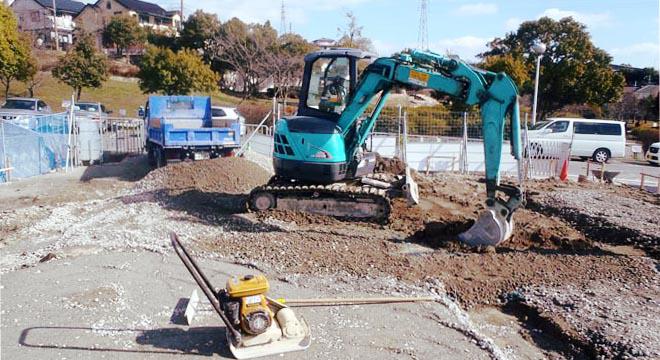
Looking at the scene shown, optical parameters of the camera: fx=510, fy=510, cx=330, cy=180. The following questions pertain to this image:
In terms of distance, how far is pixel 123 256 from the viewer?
6723mm

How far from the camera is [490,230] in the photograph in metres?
7.31

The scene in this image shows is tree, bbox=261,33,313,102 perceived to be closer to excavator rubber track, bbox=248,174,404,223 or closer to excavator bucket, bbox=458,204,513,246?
excavator rubber track, bbox=248,174,404,223

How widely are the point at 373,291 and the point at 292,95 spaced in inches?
1320

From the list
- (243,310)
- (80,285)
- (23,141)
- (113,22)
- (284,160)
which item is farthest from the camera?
(113,22)

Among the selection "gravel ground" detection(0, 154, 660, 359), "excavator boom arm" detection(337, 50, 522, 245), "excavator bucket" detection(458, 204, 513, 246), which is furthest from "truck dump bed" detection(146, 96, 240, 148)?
"excavator bucket" detection(458, 204, 513, 246)

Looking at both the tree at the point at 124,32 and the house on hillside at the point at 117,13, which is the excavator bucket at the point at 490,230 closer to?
the tree at the point at 124,32

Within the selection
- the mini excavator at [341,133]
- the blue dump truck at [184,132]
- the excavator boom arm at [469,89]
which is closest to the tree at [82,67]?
the blue dump truck at [184,132]

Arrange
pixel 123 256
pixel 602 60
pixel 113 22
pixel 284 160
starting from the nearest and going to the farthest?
pixel 123 256, pixel 284 160, pixel 602 60, pixel 113 22

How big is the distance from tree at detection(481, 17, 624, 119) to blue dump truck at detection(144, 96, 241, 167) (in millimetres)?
21906

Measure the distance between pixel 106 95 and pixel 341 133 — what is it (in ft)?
106

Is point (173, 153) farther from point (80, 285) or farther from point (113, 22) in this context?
point (113, 22)

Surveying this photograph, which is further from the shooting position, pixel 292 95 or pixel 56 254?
pixel 292 95

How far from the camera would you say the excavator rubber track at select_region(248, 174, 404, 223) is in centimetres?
866

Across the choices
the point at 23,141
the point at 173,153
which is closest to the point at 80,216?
the point at 173,153
